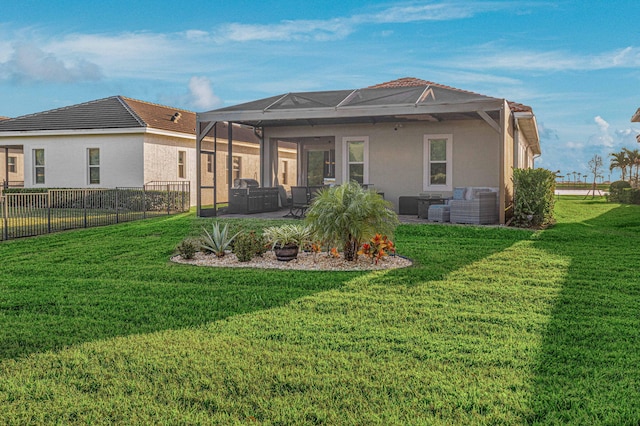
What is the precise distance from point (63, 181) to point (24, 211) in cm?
1113

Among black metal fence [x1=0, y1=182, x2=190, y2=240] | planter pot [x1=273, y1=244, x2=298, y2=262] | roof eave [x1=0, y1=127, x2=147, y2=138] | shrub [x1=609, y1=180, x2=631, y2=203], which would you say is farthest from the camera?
shrub [x1=609, y1=180, x2=631, y2=203]

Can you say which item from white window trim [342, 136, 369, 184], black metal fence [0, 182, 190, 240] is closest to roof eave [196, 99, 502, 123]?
white window trim [342, 136, 369, 184]

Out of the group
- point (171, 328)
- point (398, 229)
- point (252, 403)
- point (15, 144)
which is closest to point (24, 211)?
point (398, 229)

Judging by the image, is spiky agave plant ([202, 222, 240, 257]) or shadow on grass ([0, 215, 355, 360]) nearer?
shadow on grass ([0, 215, 355, 360])

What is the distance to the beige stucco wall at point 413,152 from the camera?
623 inches

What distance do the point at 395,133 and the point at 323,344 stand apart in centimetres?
1274

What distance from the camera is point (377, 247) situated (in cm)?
834

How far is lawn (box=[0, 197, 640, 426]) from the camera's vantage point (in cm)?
346

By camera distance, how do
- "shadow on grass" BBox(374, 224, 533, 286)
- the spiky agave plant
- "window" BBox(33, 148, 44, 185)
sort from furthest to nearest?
"window" BBox(33, 148, 44, 185)
the spiky agave plant
"shadow on grass" BBox(374, 224, 533, 286)

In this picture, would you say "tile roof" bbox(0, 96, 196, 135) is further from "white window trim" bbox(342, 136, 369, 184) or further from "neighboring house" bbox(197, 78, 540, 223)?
"white window trim" bbox(342, 136, 369, 184)

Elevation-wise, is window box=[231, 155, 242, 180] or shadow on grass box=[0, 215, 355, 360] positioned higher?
window box=[231, 155, 242, 180]

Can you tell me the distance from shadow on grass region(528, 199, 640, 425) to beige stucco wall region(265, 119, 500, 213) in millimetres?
7085

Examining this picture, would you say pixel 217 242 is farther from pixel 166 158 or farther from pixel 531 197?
pixel 166 158

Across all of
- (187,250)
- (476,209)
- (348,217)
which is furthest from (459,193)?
(187,250)
